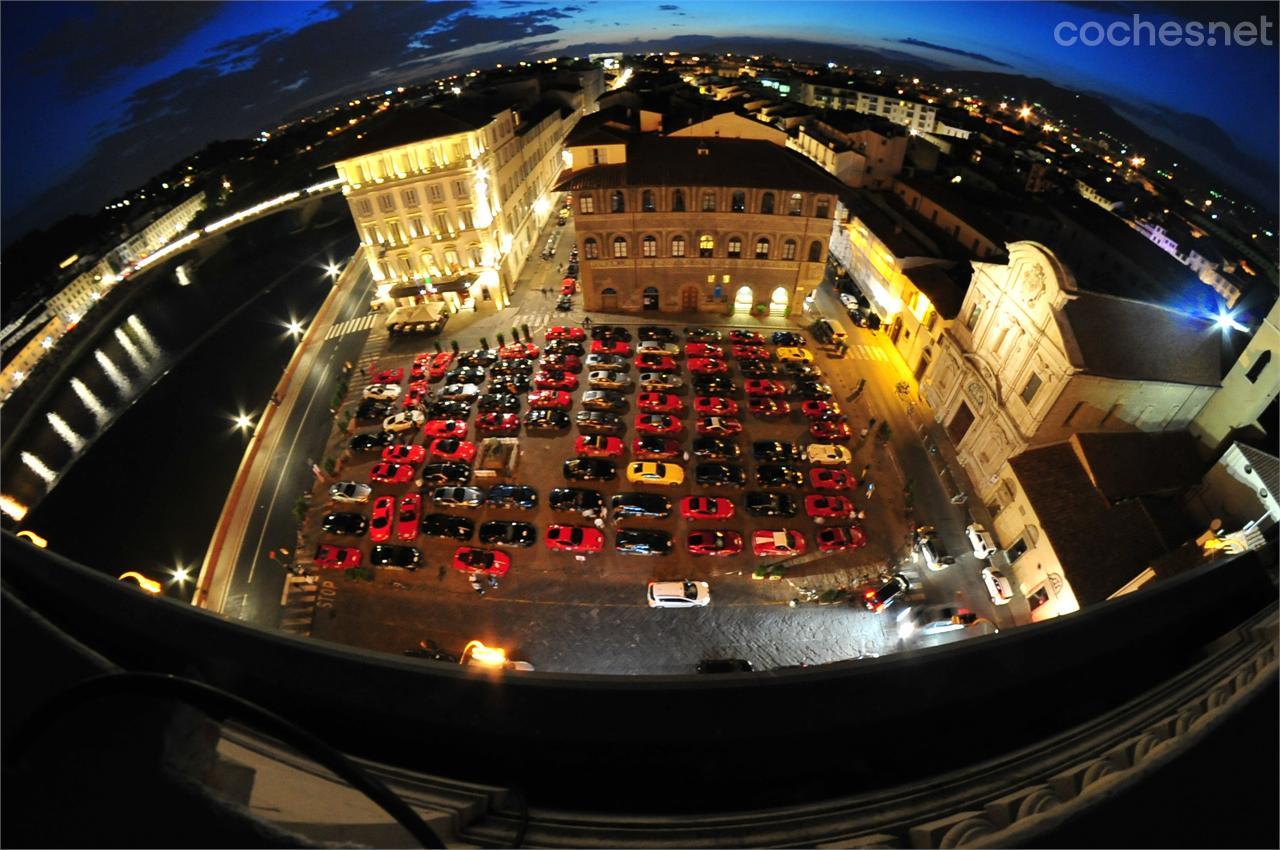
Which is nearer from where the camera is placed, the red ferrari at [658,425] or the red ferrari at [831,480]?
the red ferrari at [831,480]

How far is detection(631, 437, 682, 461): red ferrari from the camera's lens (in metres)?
31.1

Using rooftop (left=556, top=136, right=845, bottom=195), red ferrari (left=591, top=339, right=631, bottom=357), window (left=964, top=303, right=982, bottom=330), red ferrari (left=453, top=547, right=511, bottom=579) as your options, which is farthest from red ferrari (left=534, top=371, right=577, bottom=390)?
window (left=964, top=303, right=982, bottom=330)

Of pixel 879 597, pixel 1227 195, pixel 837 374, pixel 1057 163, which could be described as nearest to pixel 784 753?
pixel 879 597

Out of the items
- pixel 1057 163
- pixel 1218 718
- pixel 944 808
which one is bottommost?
pixel 944 808

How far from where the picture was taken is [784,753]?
5.09m

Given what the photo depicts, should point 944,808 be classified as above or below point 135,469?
below

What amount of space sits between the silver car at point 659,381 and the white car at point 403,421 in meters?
15.4

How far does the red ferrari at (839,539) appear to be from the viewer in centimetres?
2627

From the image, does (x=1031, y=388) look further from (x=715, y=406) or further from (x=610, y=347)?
(x=610, y=347)

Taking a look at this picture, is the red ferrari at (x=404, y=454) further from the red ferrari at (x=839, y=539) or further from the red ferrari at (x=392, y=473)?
the red ferrari at (x=839, y=539)

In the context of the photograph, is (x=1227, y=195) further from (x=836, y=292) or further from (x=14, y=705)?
(x=14, y=705)

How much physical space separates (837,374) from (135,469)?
54494mm

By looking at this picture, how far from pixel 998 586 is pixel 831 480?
9.09 meters

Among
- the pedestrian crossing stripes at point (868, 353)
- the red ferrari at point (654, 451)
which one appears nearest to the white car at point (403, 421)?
the red ferrari at point (654, 451)
